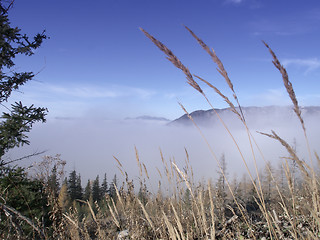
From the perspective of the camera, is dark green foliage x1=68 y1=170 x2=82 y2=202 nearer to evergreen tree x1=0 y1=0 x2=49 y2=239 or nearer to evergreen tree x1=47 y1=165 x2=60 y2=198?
evergreen tree x1=0 y1=0 x2=49 y2=239

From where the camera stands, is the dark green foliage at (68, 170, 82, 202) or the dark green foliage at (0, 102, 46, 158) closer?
the dark green foliage at (0, 102, 46, 158)

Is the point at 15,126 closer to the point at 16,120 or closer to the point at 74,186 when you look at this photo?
the point at 16,120

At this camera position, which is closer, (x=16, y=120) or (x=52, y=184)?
(x=52, y=184)

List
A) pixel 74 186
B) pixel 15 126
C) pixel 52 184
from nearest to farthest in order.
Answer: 1. pixel 52 184
2. pixel 15 126
3. pixel 74 186

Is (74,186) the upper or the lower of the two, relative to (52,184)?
lower

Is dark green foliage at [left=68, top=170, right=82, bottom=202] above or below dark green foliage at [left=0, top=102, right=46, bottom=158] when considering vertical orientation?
below

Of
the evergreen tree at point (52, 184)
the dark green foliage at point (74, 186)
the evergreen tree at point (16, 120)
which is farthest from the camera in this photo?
the dark green foliage at point (74, 186)

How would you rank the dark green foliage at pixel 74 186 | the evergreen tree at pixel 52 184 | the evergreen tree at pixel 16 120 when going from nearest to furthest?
the evergreen tree at pixel 52 184
the evergreen tree at pixel 16 120
the dark green foliage at pixel 74 186

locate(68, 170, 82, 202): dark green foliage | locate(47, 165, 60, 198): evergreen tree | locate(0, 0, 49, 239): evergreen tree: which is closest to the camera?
locate(47, 165, 60, 198): evergreen tree

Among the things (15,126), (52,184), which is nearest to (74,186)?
(15,126)

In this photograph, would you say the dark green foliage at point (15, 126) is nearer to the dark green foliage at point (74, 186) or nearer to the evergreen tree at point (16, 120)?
the evergreen tree at point (16, 120)

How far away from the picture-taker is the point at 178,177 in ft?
6.77

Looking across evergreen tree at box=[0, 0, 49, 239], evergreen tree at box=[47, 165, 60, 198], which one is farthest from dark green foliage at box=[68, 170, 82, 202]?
evergreen tree at box=[47, 165, 60, 198]

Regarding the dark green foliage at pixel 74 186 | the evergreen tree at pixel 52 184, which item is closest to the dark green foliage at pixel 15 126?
the evergreen tree at pixel 52 184
